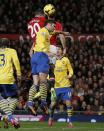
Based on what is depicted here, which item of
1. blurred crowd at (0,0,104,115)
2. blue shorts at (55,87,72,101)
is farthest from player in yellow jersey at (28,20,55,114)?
blurred crowd at (0,0,104,115)

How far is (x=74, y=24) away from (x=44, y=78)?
12.3 m

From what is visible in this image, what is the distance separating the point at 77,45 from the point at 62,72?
8.08 metres

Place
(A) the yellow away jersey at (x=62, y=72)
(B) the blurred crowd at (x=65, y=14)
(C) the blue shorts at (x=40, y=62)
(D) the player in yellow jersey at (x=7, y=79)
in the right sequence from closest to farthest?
(D) the player in yellow jersey at (x=7, y=79)
(C) the blue shorts at (x=40, y=62)
(A) the yellow away jersey at (x=62, y=72)
(B) the blurred crowd at (x=65, y=14)

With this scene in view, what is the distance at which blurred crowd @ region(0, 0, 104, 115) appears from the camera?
25.2m

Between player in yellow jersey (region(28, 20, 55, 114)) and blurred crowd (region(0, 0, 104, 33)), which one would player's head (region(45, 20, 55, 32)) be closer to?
player in yellow jersey (region(28, 20, 55, 114))

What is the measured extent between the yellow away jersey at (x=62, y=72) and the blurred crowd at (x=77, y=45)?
396 centimetres

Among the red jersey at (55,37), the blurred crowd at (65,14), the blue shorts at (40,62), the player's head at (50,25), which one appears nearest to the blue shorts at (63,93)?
the red jersey at (55,37)

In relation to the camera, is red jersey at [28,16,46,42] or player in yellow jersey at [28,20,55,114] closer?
player in yellow jersey at [28,20,55,114]

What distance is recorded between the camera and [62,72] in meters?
19.8

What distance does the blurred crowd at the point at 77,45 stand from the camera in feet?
82.6

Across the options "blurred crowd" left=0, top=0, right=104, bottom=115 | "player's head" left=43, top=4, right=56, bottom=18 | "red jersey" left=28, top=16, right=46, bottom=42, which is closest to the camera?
"player's head" left=43, top=4, right=56, bottom=18

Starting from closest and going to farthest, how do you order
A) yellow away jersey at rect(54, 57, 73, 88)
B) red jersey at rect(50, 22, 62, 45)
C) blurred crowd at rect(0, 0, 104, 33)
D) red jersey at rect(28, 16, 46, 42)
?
red jersey at rect(50, 22, 62, 45) → yellow away jersey at rect(54, 57, 73, 88) → red jersey at rect(28, 16, 46, 42) → blurred crowd at rect(0, 0, 104, 33)

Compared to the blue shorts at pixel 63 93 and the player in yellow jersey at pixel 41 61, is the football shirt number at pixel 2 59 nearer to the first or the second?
the player in yellow jersey at pixel 41 61

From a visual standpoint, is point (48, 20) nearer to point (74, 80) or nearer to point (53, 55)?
point (53, 55)
